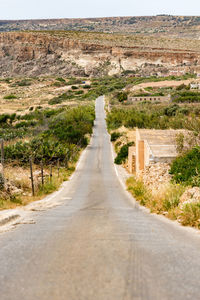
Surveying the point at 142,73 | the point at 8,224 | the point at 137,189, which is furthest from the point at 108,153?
the point at 142,73

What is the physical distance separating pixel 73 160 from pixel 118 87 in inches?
3165

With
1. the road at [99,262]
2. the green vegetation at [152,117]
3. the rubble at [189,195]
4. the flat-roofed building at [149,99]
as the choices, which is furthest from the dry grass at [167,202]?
the flat-roofed building at [149,99]

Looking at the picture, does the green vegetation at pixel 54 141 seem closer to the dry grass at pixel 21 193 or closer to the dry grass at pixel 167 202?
the dry grass at pixel 21 193

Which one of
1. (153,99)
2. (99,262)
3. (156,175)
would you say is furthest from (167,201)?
(153,99)

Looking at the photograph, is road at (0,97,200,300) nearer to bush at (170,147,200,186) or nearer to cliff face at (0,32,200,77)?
bush at (170,147,200,186)

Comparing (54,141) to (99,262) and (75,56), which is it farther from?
(75,56)

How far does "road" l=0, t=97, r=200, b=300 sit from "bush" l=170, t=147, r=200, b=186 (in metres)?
4.93

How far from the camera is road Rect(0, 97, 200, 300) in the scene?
125 inches

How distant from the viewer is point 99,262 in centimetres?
391

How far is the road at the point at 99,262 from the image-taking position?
3.18 m

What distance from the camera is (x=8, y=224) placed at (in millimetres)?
6266

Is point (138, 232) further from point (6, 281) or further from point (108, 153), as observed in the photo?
point (108, 153)

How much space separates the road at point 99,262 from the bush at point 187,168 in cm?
493

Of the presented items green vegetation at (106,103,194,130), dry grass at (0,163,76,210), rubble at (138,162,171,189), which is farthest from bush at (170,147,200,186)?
green vegetation at (106,103,194,130)
